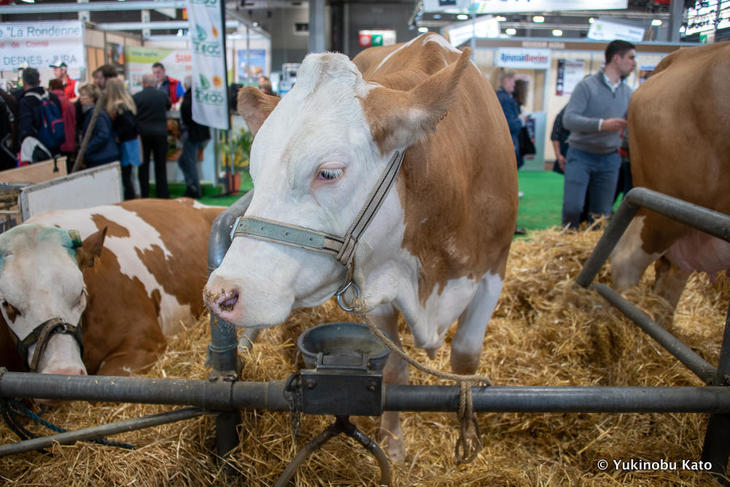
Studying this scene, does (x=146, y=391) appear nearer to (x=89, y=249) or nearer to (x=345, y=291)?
(x=345, y=291)

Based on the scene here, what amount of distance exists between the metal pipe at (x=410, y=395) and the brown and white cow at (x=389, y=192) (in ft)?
0.98

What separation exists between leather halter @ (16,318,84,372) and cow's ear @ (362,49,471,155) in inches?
65.5

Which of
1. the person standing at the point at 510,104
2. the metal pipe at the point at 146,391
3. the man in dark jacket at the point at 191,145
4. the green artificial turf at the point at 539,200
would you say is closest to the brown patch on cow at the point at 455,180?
the metal pipe at the point at 146,391

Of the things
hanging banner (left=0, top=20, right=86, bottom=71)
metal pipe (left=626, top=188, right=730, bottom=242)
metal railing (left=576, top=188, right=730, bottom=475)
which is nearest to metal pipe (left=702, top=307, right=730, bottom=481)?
metal railing (left=576, top=188, right=730, bottom=475)

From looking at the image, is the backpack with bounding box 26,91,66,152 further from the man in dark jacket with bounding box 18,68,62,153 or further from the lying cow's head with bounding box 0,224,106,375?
the lying cow's head with bounding box 0,224,106,375

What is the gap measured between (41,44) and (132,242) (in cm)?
738

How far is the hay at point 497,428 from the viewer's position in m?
1.88

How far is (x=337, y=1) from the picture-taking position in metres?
24.3

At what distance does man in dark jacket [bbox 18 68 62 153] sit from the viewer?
245 inches

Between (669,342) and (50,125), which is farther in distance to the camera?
(50,125)

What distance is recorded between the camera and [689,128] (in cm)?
272

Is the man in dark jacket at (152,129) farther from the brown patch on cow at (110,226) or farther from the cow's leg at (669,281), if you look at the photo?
the cow's leg at (669,281)

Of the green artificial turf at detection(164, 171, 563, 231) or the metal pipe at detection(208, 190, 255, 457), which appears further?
the green artificial turf at detection(164, 171, 563, 231)

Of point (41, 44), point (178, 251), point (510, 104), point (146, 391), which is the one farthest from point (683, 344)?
point (41, 44)
